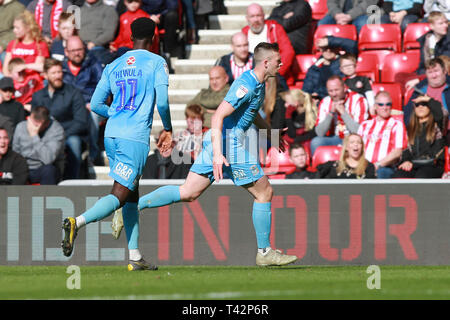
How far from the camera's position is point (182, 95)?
14.8 meters

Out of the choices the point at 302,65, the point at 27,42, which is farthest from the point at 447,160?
the point at 27,42

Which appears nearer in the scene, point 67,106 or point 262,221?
point 262,221

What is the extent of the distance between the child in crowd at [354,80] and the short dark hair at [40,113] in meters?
4.30

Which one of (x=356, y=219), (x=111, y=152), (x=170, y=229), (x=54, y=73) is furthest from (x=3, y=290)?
(x=54, y=73)

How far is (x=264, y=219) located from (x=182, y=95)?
20.9 feet

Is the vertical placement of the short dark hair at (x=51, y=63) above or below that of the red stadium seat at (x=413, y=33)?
below

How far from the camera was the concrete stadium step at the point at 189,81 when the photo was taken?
14.9 metres

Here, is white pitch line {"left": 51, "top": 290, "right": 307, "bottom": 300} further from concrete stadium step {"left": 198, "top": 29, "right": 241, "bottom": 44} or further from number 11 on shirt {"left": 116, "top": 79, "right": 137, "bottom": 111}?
concrete stadium step {"left": 198, "top": 29, "right": 241, "bottom": 44}

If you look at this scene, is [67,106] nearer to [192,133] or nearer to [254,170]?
[192,133]

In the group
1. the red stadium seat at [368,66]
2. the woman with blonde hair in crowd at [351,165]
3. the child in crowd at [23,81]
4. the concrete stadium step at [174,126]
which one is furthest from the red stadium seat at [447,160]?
the child in crowd at [23,81]

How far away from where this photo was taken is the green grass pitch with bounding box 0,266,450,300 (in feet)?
21.2

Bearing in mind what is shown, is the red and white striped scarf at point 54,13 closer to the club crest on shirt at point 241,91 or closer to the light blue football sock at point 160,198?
the light blue football sock at point 160,198
